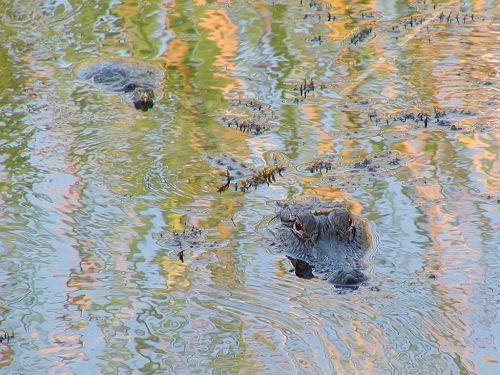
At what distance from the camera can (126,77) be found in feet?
32.4

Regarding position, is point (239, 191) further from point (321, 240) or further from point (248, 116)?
point (248, 116)

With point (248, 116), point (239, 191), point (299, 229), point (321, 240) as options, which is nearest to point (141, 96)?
point (248, 116)

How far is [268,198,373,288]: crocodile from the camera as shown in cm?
644

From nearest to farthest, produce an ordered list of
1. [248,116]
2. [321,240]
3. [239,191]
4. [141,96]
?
[321,240]
[239,191]
[248,116]
[141,96]

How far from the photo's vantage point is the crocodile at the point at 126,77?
31.2ft

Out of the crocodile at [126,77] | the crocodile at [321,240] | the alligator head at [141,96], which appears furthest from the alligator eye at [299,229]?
the crocodile at [126,77]

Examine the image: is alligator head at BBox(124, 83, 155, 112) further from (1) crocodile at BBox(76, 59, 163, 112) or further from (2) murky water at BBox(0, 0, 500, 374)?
(2) murky water at BBox(0, 0, 500, 374)

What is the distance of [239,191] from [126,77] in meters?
2.73

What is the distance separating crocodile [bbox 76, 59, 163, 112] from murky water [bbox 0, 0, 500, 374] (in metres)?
0.15

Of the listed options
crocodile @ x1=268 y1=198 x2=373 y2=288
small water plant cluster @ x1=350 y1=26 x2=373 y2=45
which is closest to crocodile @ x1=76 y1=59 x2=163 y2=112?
small water plant cluster @ x1=350 y1=26 x2=373 y2=45

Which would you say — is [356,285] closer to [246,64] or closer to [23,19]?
[246,64]

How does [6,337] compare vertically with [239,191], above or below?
above

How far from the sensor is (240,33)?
1105cm

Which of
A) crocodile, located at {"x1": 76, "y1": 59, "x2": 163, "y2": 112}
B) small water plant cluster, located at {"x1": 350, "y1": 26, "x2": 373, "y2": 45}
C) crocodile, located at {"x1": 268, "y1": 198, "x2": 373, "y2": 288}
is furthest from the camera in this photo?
small water plant cluster, located at {"x1": 350, "y1": 26, "x2": 373, "y2": 45}
